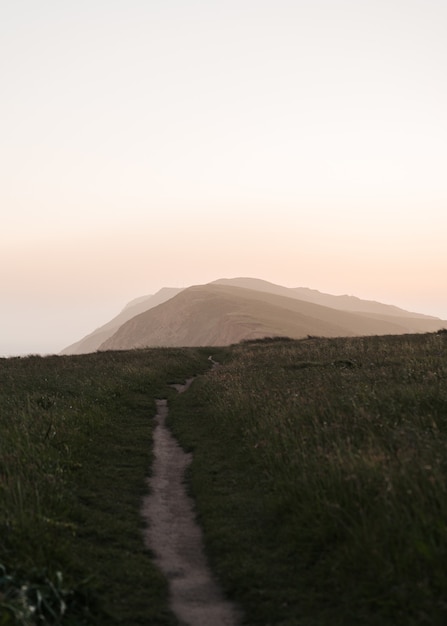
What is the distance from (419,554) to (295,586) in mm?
1989

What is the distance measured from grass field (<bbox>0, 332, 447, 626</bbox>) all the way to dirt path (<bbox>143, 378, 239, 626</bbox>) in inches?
9.2

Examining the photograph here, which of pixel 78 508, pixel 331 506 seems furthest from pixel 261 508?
pixel 78 508

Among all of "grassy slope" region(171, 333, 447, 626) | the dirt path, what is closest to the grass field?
"grassy slope" region(171, 333, 447, 626)

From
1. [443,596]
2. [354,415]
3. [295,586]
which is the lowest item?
[295,586]

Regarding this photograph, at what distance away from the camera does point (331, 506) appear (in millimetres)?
9305

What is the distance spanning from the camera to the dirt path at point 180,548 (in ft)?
26.1

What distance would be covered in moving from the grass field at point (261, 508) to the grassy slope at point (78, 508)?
0.03 meters

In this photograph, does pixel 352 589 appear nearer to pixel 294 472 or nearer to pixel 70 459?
pixel 294 472

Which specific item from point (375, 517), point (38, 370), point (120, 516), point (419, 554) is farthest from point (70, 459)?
point (38, 370)

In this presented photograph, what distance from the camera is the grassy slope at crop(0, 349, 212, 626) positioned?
7562 mm

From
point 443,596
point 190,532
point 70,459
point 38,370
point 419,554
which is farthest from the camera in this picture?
point 38,370

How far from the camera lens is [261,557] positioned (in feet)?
31.1

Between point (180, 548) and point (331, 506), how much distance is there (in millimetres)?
2945

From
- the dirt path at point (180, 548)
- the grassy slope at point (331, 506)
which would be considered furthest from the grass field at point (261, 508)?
the dirt path at point (180, 548)
